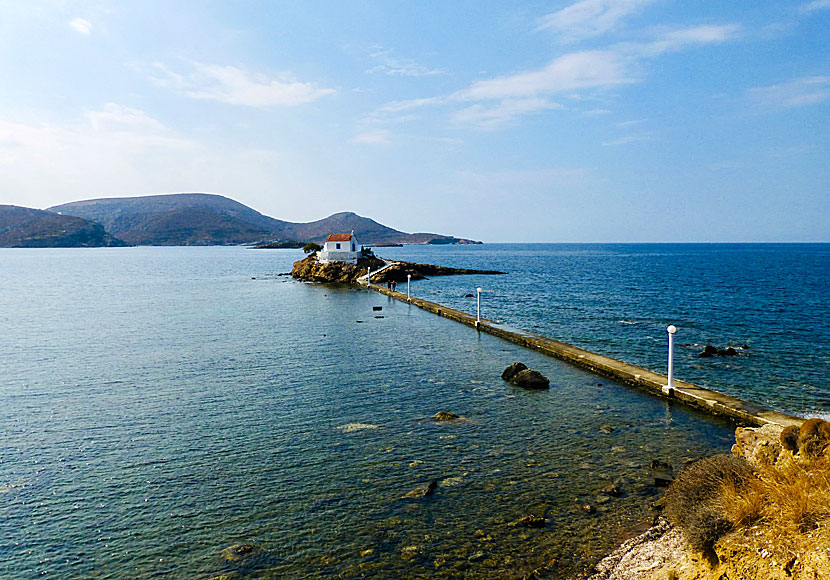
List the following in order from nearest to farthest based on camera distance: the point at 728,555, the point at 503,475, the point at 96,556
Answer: the point at 728,555
the point at 96,556
the point at 503,475

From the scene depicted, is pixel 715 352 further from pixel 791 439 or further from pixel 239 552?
pixel 239 552

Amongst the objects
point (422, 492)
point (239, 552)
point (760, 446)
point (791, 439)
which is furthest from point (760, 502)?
point (239, 552)

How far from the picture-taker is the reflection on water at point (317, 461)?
8.70 meters

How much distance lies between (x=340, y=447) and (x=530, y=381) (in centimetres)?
823

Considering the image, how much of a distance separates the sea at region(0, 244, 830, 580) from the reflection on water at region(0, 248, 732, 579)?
0.18ft

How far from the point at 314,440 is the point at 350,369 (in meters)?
8.38

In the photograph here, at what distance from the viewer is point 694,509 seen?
24.3 ft

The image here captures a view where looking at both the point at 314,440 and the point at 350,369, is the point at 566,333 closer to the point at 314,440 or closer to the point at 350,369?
the point at 350,369

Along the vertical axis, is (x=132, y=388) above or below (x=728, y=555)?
below

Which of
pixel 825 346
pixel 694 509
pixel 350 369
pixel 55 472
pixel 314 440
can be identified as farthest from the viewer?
pixel 825 346

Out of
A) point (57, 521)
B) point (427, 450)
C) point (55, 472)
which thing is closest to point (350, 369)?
point (427, 450)

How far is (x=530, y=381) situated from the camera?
61.7ft

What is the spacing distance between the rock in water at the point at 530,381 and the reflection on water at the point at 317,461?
44 centimetres

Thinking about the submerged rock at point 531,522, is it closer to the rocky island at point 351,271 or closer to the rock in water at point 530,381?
the rock in water at point 530,381
